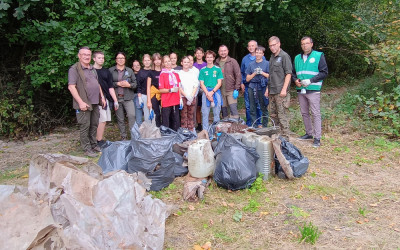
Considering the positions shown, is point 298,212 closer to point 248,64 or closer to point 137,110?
point 248,64

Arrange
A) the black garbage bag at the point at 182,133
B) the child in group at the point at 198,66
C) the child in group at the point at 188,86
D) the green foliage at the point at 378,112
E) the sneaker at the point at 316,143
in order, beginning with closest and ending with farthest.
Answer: the black garbage bag at the point at 182,133 < the sneaker at the point at 316,143 < the child in group at the point at 188,86 < the green foliage at the point at 378,112 < the child in group at the point at 198,66

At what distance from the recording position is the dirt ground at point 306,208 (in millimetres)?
3098

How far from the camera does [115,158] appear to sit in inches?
173

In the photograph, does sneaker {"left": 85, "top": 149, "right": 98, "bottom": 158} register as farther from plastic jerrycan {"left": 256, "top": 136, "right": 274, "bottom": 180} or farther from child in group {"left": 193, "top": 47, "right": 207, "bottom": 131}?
plastic jerrycan {"left": 256, "top": 136, "right": 274, "bottom": 180}

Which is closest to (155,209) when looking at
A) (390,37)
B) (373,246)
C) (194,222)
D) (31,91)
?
(194,222)

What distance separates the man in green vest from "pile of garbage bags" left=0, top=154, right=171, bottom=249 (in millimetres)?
3562

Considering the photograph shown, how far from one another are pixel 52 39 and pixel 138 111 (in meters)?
2.22

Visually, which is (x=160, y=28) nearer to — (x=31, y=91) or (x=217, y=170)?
(x=31, y=91)

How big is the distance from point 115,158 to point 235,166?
1.65m

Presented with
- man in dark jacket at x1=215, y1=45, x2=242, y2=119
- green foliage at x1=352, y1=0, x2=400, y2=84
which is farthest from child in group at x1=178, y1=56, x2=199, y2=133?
green foliage at x1=352, y1=0, x2=400, y2=84

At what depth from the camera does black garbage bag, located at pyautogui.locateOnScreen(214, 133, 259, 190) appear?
392 centimetres

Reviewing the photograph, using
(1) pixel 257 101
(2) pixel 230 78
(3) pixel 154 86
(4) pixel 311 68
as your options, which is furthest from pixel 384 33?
(3) pixel 154 86

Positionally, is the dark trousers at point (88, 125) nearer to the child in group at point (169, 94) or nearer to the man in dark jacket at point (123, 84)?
the man in dark jacket at point (123, 84)

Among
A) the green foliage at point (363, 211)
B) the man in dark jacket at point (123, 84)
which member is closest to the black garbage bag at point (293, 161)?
the green foliage at point (363, 211)
